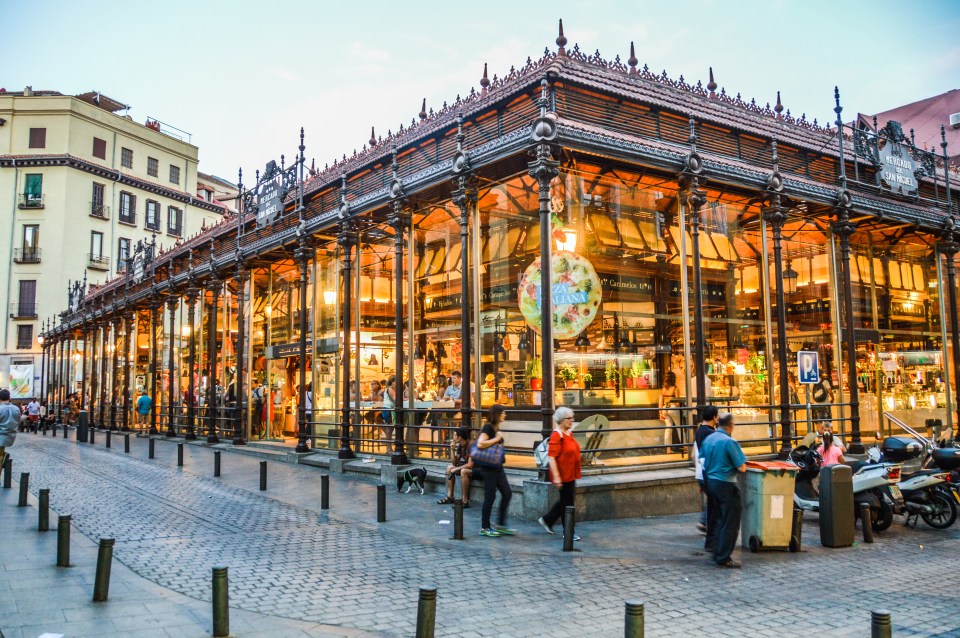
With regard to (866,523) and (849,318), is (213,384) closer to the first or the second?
(849,318)

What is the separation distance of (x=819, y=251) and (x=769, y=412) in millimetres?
5483

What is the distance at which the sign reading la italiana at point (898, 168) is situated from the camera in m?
19.5

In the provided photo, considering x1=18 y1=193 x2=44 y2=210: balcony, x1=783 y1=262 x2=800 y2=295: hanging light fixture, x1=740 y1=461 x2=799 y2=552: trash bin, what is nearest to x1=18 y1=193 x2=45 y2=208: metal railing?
x1=18 y1=193 x2=44 y2=210: balcony

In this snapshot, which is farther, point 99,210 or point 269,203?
point 99,210

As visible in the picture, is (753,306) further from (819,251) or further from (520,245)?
(520,245)

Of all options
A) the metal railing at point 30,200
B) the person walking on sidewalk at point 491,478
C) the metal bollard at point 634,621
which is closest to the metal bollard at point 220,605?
the metal bollard at point 634,621

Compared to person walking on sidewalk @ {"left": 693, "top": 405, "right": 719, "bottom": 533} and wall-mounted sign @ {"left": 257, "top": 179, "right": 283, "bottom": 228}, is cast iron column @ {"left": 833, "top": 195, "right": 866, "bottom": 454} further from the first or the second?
wall-mounted sign @ {"left": 257, "top": 179, "right": 283, "bottom": 228}

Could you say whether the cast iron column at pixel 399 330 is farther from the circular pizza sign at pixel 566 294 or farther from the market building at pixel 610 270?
the circular pizza sign at pixel 566 294

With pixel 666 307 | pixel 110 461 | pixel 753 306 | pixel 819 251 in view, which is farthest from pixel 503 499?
pixel 110 461

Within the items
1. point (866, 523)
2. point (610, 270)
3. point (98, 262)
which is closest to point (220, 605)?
point (866, 523)

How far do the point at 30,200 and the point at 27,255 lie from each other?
12.9 feet

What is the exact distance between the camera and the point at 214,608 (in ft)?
19.9

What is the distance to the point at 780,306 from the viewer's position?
16203mm

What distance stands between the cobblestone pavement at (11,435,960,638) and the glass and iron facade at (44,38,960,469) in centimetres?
276
